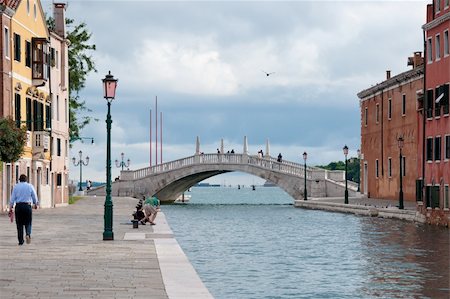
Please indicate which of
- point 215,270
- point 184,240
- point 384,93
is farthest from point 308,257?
point 384,93

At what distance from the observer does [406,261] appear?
1003 inches

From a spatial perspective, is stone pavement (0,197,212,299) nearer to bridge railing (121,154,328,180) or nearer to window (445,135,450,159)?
window (445,135,450,159)

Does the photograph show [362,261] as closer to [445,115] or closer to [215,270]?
[215,270]

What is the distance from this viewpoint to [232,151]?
3666 inches

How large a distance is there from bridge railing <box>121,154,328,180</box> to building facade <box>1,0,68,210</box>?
28531mm

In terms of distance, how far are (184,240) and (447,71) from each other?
14.9 metres

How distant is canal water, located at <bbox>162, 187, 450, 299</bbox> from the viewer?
62.7 feet

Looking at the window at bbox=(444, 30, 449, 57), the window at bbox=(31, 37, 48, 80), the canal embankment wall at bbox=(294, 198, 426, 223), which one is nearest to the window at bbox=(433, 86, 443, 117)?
the window at bbox=(444, 30, 449, 57)

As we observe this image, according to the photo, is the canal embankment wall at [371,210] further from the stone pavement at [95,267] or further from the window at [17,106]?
the stone pavement at [95,267]

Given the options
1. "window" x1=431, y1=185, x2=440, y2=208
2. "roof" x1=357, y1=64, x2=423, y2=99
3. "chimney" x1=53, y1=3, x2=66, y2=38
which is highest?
"chimney" x1=53, y1=3, x2=66, y2=38

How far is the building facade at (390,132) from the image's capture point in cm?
6400

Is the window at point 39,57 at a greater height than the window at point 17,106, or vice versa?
the window at point 39,57

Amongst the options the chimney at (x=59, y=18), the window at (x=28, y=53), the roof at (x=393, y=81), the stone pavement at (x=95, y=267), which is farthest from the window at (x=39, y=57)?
the roof at (x=393, y=81)

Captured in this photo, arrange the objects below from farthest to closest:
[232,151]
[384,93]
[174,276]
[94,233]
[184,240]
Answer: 1. [232,151]
2. [384,93]
3. [184,240]
4. [94,233]
5. [174,276]
